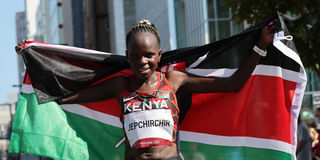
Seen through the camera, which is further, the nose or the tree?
the tree

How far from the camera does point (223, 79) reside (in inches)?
218

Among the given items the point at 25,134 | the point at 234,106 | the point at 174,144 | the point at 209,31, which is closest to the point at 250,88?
the point at 234,106

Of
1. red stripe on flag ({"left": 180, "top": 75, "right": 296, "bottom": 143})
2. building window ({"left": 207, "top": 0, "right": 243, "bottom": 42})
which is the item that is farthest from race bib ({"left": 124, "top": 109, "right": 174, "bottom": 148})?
building window ({"left": 207, "top": 0, "right": 243, "bottom": 42})

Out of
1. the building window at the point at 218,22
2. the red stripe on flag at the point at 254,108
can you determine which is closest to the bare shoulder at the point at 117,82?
the red stripe on flag at the point at 254,108

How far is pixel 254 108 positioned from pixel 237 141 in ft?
1.27

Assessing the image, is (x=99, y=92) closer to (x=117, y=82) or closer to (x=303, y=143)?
(x=117, y=82)

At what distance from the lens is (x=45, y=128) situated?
6.03m

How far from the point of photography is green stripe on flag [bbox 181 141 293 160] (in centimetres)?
576

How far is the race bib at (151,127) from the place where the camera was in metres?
5.02

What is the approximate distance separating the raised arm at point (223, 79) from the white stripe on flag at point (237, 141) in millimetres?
566

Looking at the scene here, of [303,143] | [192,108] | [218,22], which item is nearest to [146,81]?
[192,108]

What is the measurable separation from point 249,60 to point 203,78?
0.52m

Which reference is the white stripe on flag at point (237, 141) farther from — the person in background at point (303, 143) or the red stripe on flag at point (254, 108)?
the person in background at point (303, 143)

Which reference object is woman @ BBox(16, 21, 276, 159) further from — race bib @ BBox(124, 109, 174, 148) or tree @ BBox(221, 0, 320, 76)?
tree @ BBox(221, 0, 320, 76)
